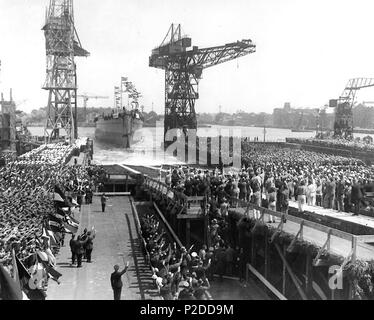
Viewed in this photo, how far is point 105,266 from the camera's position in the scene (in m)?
15.6

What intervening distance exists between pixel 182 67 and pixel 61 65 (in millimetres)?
14887

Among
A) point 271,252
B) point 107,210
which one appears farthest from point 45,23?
point 271,252

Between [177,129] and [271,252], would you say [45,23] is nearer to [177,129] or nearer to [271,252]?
[177,129]

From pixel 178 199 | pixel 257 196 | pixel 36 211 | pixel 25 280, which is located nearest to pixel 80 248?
pixel 36 211

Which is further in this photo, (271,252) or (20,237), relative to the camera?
(271,252)

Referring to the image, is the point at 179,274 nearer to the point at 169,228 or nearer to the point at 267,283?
the point at 267,283

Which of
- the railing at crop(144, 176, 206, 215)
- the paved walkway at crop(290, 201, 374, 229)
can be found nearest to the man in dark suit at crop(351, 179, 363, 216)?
the paved walkway at crop(290, 201, 374, 229)

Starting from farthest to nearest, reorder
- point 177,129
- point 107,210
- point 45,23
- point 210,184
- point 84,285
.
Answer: point 177,129 → point 45,23 → point 107,210 → point 210,184 → point 84,285

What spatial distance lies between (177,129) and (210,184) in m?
46.8

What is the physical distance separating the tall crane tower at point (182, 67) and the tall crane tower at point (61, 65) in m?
10.3

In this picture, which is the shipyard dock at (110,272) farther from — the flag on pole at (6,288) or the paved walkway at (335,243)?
the flag on pole at (6,288)

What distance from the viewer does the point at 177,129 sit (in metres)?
66.7

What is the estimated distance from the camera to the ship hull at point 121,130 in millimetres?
85081
